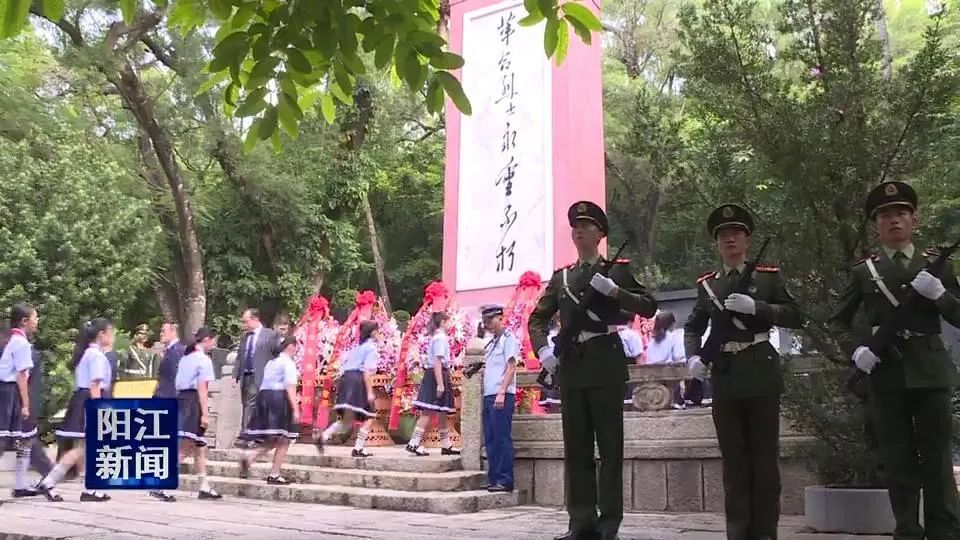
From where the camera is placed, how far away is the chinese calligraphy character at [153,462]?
623cm

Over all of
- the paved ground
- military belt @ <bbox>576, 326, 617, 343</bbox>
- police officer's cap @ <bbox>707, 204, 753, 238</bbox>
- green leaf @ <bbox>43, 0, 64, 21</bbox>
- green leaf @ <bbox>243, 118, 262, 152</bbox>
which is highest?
green leaf @ <bbox>43, 0, 64, 21</bbox>

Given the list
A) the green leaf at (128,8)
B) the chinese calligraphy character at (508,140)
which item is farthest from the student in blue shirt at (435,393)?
the green leaf at (128,8)

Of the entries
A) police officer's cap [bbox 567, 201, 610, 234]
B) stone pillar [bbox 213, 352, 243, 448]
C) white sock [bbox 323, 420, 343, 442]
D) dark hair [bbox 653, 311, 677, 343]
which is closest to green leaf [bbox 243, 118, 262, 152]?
police officer's cap [bbox 567, 201, 610, 234]

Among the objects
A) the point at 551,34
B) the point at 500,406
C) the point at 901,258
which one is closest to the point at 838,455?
the point at 901,258

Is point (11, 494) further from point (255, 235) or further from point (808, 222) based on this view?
point (255, 235)

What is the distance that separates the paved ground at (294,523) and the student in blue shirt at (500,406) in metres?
0.36

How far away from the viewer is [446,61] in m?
4.25

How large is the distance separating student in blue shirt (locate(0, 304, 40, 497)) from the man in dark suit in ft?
6.78

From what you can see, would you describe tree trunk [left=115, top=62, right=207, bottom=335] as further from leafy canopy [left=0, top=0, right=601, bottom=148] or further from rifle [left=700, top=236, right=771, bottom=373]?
rifle [left=700, top=236, right=771, bottom=373]

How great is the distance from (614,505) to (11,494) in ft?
23.5

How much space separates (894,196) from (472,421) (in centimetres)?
488

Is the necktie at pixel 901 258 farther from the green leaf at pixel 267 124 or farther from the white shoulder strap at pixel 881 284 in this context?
the green leaf at pixel 267 124

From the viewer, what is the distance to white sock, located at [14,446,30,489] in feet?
31.6

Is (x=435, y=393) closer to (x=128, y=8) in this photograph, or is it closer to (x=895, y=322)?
(x=895, y=322)
